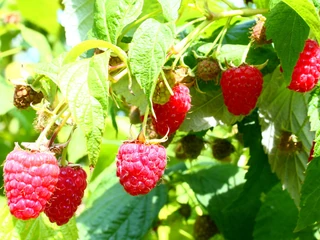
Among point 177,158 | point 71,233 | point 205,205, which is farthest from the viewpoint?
point 177,158

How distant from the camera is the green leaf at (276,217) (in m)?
1.94

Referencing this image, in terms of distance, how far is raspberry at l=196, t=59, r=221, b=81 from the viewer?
4.83ft

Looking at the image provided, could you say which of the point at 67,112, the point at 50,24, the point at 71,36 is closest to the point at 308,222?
the point at 67,112

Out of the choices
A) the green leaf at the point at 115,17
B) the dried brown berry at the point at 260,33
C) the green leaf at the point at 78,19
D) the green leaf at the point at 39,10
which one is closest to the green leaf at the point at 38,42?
the green leaf at the point at 39,10

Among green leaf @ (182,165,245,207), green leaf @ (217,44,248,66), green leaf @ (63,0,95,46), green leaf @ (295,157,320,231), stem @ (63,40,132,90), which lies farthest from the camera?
green leaf @ (182,165,245,207)

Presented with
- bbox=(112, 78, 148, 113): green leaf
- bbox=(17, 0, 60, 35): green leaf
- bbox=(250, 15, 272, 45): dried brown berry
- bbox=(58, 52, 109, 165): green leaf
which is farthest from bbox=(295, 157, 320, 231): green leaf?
bbox=(17, 0, 60, 35): green leaf

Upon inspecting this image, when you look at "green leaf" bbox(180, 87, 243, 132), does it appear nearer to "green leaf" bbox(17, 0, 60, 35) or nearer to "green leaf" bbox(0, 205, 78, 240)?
"green leaf" bbox(0, 205, 78, 240)

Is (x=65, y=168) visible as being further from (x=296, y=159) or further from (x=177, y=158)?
(x=177, y=158)

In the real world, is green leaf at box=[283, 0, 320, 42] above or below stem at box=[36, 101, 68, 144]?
above

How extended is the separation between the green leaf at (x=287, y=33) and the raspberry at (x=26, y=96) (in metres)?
0.49

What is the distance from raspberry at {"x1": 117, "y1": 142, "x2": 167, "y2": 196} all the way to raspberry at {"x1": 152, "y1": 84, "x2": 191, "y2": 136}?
0.33ft

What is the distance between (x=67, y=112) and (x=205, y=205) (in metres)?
0.87

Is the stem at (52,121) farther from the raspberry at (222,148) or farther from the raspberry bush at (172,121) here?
the raspberry at (222,148)

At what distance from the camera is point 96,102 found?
1.10 meters
